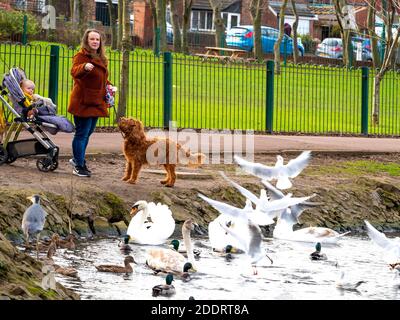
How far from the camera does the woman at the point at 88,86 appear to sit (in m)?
18.9

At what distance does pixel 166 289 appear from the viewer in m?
14.6

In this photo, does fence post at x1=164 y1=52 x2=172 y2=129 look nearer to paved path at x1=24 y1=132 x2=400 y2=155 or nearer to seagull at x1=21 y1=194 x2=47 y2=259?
paved path at x1=24 y1=132 x2=400 y2=155

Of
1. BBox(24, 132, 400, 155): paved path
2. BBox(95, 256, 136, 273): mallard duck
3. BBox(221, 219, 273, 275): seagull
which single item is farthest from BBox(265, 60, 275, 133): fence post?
BBox(95, 256, 136, 273): mallard duck

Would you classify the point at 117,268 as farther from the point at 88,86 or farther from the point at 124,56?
the point at 124,56

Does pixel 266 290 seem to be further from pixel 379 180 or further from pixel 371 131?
pixel 371 131

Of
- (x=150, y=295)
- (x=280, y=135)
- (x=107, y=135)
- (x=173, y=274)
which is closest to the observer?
(x=150, y=295)

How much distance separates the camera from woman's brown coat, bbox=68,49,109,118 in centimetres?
1902

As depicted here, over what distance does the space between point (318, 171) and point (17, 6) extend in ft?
130

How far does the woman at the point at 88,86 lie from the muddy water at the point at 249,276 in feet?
6.82

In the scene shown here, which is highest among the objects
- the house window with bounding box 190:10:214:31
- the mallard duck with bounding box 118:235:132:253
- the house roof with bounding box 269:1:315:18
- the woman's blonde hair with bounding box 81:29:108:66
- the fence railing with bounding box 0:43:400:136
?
the house roof with bounding box 269:1:315:18

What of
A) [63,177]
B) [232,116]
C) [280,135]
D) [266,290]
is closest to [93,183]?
[63,177]

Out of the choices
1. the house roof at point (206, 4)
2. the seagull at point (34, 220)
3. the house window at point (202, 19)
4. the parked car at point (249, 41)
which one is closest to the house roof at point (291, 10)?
the house roof at point (206, 4)

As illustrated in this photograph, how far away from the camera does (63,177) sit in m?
19.3

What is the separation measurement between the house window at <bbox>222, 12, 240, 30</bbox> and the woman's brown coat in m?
61.8
